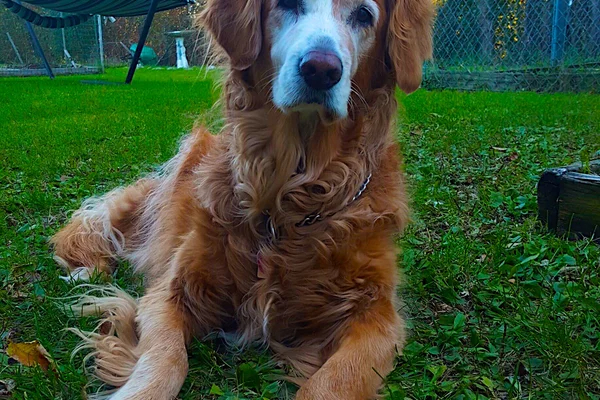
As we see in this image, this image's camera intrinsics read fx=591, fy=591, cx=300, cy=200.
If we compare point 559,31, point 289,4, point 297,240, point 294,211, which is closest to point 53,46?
point 559,31

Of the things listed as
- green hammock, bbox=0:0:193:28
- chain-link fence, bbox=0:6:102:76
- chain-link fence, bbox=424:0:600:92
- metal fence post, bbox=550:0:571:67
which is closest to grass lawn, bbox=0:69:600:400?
chain-link fence, bbox=424:0:600:92

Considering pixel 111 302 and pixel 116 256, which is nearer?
pixel 111 302

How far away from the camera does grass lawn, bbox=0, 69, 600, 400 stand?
1916 mm

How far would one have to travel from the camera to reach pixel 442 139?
5.76 metres

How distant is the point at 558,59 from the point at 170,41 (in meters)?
22.6

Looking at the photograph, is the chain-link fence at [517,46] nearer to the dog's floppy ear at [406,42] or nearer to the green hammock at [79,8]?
the green hammock at [79,8]

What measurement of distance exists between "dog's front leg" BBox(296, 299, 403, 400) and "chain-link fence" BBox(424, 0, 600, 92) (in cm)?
941

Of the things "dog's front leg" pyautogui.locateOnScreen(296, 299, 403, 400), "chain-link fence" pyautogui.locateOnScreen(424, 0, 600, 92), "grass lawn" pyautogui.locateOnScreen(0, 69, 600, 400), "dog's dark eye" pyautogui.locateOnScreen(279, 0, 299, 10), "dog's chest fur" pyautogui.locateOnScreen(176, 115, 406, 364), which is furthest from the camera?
"chain-link fence" pyautogui.locateOnScreen(424, 0, 600, 92)

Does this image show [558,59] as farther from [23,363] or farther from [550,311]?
[23,363]

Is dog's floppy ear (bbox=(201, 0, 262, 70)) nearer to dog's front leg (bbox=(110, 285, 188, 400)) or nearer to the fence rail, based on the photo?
dog's front leg (bbox=(110, 285, 188, 400))

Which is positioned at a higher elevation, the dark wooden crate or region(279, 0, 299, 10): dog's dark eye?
region(279, 0, 299, 10): dog's dark eye

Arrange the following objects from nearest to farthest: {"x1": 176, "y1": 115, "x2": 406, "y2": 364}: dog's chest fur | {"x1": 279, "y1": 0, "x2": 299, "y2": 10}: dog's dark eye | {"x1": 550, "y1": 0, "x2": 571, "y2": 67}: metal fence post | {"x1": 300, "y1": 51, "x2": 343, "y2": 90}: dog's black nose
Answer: {"x1": 300, "y1": 51, "x2": 343, "y2": 90}: dog's black nose < {"x1": 176, "y1": 115, "x2": 406, "y2": 364}: dog's chest fur < {"x1": 279, "y1": 0, "x2": 299, "y2": 10}: dog's dark eye < {"x1": 550, "y1": 0, "x2": 571, "y2": 67}: metal fence post

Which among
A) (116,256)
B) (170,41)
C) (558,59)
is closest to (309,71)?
(116,256)

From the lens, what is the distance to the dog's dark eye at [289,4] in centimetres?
230
